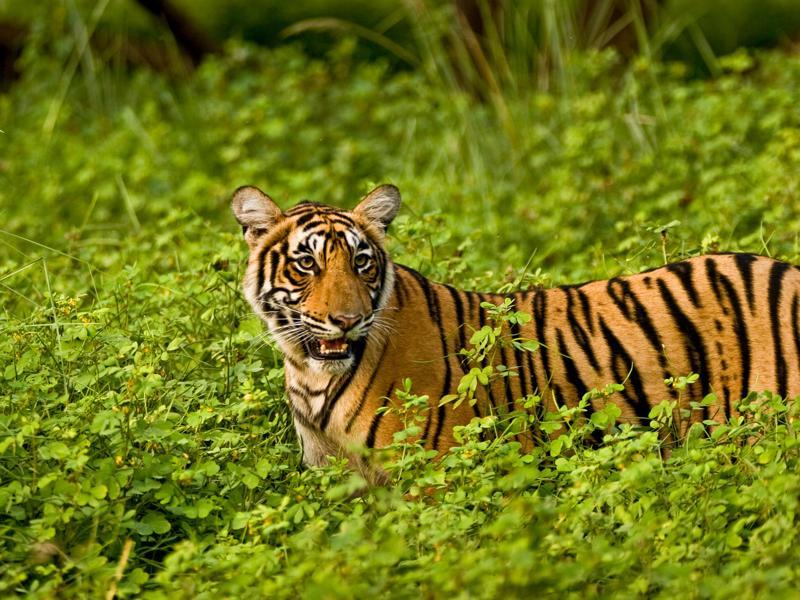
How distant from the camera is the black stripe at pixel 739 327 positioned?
4117 millimetres

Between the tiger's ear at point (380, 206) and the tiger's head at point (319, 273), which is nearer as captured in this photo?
the tiger's head at point (319, 273)

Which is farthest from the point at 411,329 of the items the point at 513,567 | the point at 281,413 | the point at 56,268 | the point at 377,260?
the point at 56,268

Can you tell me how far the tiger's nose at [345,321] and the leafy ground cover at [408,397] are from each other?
1.02ft

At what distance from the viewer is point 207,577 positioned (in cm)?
337

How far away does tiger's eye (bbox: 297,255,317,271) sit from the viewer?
4.06 metres

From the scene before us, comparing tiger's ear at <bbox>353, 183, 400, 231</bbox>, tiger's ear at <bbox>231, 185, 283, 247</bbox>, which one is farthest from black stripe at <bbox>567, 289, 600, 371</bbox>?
tiger's ear at <bbox>231, 185, 283, 247</bbox>

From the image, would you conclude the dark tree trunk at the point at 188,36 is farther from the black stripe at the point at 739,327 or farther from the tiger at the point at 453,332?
the black stripe at the point at 739,327

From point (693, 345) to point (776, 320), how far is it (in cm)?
27

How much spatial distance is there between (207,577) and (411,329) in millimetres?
1099

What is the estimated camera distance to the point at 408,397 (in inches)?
143

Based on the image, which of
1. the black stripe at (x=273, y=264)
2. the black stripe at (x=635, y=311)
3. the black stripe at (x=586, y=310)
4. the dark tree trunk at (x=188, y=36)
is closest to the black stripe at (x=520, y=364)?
the black stripe at (x=586, y=310)

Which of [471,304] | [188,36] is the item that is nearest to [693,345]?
[471,304]

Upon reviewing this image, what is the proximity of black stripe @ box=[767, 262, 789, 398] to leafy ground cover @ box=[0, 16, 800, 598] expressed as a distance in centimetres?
26

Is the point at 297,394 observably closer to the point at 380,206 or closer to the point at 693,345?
the point at 380,206
